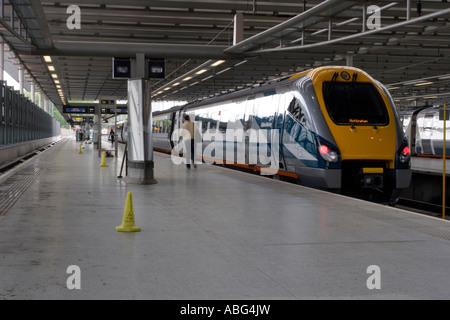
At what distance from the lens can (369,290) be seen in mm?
4500

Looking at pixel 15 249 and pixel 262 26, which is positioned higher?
pixel 262 26

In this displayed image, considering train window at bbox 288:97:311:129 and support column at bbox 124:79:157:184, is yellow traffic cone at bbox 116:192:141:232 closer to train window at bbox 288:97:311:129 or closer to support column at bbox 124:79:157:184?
train window at bbox 288:97:311:129

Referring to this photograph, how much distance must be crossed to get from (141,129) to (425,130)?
20065 millimetres

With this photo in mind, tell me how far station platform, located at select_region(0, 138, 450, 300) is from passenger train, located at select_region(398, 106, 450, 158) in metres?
19.1

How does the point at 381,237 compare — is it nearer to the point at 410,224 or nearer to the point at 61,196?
the point at 410,224

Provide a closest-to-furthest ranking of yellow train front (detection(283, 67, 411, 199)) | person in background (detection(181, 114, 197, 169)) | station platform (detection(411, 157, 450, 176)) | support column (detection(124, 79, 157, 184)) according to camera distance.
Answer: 1. yellow train front (detection(283, 67, 411, 199))
2. support column (detection(124, 79, 157, 184))
3. station platform (detection(411, 157, 450, 176))
4. person in background (detection(181, 114, 197, 169))

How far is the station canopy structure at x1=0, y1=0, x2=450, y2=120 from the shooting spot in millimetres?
11914

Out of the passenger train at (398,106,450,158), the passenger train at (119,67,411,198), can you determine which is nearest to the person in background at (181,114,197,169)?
the passenger train at (119,67,411,198)

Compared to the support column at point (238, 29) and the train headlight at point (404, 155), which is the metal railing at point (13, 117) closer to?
the support column at point (238, 29)

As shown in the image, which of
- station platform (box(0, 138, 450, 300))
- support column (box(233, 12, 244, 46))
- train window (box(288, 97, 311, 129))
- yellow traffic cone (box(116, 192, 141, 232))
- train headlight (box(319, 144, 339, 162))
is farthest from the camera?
support column (box(233, 12, 244, 46))

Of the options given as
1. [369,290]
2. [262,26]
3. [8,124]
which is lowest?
[369,290]

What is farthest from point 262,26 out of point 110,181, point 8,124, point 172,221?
point 172,221

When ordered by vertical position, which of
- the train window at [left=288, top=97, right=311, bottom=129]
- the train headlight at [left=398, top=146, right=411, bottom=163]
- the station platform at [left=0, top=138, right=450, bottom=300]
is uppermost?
the train window at [left=288, top=97, right=311, bottom=129]

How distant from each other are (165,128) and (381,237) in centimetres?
2630
